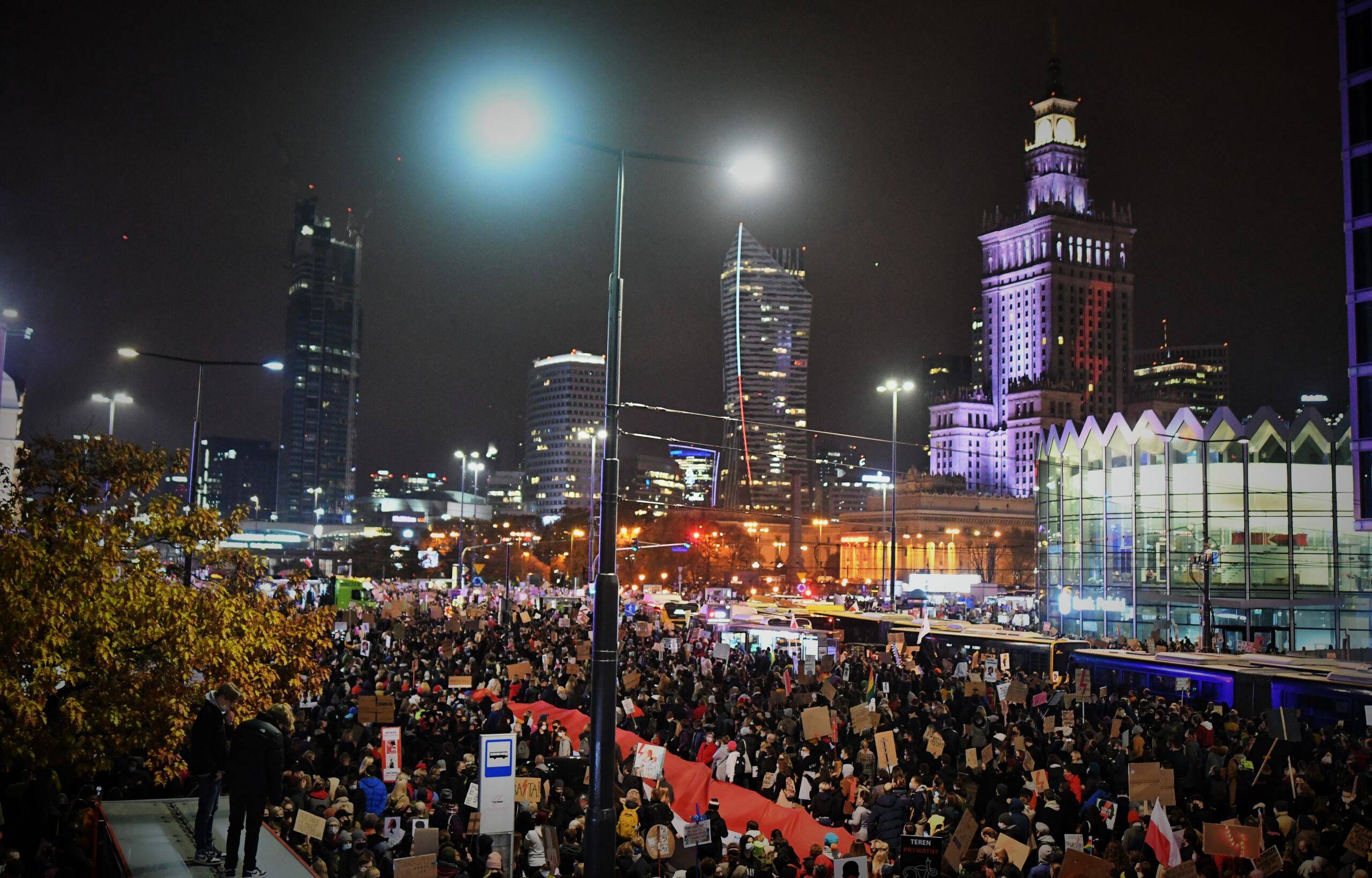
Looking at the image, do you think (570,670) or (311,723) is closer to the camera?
(311,723)

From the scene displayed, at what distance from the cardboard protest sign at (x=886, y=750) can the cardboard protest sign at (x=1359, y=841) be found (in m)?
6.23

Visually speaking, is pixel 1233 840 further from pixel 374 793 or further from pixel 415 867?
pixel 374 793

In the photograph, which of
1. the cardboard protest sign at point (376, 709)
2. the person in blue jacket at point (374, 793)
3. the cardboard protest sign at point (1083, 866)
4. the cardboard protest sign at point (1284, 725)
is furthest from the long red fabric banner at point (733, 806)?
the cardboard protest sign at point (1284, 725)

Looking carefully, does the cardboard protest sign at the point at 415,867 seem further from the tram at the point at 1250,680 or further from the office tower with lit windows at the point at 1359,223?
the office tower with lit windows at the point at 1359,223

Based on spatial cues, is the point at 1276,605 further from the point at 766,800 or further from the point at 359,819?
the point at 359,819

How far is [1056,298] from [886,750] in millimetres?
148546

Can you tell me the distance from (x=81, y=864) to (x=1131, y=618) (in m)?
46.0

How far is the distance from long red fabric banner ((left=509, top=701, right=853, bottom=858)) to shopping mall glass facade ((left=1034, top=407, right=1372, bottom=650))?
104 ft

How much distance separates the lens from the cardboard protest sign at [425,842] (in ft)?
35.9

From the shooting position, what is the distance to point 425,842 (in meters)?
11.0

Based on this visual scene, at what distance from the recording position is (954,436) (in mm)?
171500

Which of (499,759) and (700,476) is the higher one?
(700,476)

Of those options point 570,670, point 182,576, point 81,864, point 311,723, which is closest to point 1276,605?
point 570,670

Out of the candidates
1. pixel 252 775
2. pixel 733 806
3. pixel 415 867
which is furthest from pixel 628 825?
pixel 252 775
